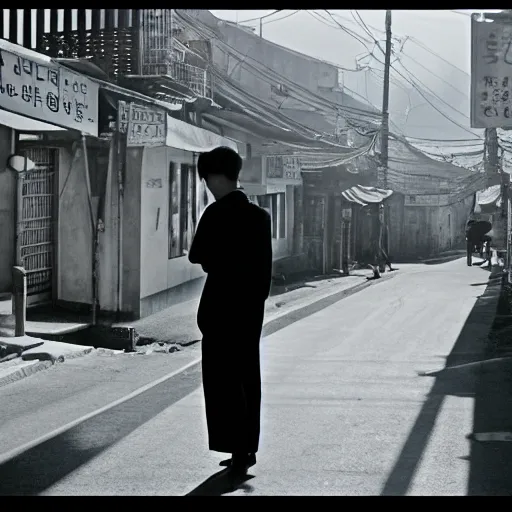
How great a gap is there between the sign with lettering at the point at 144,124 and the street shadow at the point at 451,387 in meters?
4.00

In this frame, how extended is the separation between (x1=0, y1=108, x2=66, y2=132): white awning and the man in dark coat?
16.6ft

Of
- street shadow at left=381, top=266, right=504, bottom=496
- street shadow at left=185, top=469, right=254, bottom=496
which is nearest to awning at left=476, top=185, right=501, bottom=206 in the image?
street shadow at left=381, top=266, right=504, bottom=496

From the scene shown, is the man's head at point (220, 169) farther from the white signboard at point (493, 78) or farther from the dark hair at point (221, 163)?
the white signboard at point (493, 78)

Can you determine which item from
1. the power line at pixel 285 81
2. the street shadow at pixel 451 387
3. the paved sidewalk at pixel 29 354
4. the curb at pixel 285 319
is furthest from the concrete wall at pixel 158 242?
the street shadow at pixel 451 387

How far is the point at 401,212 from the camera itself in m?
22.1

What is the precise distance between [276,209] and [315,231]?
84.6 inches

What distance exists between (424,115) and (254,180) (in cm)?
382

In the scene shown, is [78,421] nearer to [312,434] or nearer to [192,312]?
[312,434]

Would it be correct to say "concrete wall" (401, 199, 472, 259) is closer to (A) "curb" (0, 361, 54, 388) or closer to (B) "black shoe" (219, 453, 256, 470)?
(A) "curb" (0, 361, 54, 388)

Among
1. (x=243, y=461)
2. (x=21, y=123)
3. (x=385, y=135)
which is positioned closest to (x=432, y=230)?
(x=385, y=135)

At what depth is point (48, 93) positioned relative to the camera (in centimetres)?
873

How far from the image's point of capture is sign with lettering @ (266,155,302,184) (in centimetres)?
1237

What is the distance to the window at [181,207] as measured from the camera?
12.1m

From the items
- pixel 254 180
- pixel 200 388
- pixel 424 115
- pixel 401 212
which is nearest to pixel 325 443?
pixel 200 388
